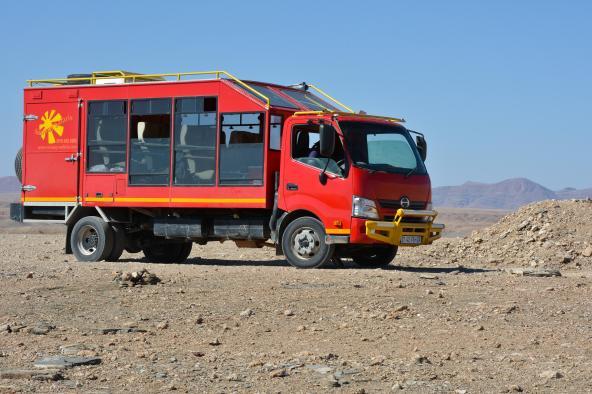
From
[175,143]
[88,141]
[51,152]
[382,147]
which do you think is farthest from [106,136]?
[382,147]

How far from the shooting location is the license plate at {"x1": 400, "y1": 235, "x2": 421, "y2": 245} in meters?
17.0

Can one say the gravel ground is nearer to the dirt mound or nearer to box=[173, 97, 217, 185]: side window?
box=[173, 97, 217, 185]: side window

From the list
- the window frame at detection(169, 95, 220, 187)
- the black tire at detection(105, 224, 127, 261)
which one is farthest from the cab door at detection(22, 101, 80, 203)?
the window frame at detection(169, 95, 220, 187)

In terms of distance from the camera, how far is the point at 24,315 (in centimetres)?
1148

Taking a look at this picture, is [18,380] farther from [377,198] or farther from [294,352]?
[377,198]

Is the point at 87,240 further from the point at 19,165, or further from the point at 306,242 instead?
the point at 306,242

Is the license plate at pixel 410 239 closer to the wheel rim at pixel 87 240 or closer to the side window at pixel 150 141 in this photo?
the side window at pixel 150 141

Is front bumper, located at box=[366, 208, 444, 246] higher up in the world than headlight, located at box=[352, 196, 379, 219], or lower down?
lower down

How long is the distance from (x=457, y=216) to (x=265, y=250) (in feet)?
435

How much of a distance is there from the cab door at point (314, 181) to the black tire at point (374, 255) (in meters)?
1.81

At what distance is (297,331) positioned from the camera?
10.6 metres

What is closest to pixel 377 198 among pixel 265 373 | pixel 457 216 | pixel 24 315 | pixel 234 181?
pixel 234 181

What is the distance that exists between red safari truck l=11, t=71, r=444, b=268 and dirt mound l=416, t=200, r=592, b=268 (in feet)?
14.4

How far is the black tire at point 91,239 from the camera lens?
19500mm
